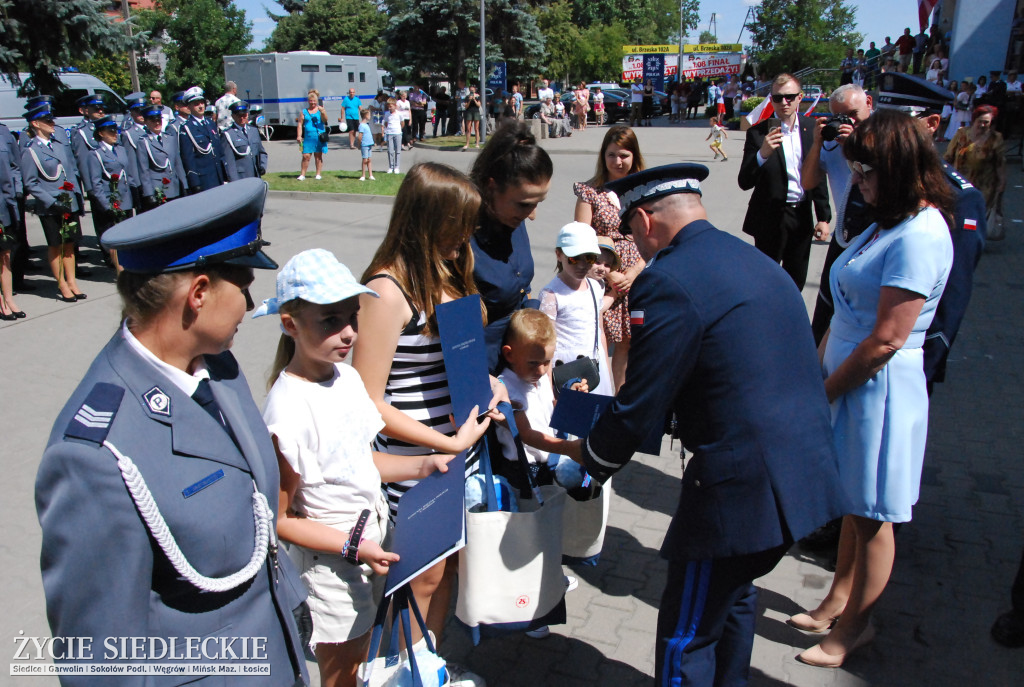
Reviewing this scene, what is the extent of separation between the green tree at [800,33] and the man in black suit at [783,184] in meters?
29.8

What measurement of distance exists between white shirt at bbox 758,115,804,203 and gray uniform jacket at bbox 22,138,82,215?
24.4 feet

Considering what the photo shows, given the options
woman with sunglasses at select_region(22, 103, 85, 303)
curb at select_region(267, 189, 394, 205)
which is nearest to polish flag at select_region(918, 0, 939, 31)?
curb at select_region(267, 189, 394, 205)

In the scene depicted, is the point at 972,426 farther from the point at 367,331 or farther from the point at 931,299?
the point at 367,331

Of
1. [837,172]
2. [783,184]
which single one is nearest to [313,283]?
[837,172]

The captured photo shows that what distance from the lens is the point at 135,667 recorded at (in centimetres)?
141

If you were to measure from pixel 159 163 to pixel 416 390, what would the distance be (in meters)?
8.79

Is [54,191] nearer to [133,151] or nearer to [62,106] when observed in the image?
[133,151]

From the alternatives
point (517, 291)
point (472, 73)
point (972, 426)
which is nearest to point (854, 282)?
point (517, 291)

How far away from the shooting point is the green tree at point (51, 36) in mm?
11577

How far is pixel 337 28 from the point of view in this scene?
153 feet

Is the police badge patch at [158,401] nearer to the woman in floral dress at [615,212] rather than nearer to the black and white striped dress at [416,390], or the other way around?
the black and white striped dress at [416,390]

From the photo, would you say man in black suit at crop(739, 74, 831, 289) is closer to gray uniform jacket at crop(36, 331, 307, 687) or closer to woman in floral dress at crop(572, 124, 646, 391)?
woman in floral dress at crop(572, 124, 646, 391)

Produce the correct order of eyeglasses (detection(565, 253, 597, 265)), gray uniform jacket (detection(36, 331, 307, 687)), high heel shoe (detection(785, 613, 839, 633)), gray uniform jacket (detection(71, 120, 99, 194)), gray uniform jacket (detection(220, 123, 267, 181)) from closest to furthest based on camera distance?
1. gray uniform jacket (detection(36, 331, 307, 687))
2. high heel shoe (detection(785, 613, 839, 633))
3. eyeglasses (detection(565, 253, 597, 265))
4. gray uniform jacket (detection(71, 120, 99, 194))
5. gray uniform jacket (detection(220, 123, 267, 181))

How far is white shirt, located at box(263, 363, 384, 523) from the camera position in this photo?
6.93 feet
